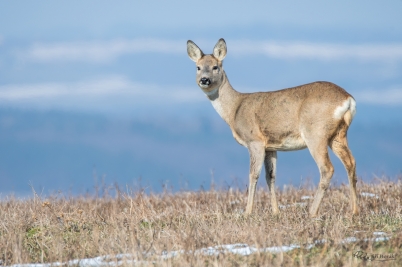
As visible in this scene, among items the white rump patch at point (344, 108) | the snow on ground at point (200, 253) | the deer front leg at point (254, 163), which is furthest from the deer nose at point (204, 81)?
the snow on ground at point (200, 253)

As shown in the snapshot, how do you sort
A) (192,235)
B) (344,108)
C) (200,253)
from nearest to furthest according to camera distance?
(200,253) → (192,235) → (344,108)

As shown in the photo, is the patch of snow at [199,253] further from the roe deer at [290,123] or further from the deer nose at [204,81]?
the deer nose at [204,81]

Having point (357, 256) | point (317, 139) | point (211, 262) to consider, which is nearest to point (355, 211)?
point (317, 139)

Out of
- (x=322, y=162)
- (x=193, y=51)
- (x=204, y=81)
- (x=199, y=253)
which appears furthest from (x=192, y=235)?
(x=193, y=51)

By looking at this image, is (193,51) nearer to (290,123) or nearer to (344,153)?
(290,123)

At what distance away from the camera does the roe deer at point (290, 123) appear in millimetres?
9906

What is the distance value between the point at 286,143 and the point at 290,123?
36cm

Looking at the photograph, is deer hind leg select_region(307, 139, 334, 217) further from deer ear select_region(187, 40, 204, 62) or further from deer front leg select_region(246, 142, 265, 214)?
deer ear select_region(187, 40, 204, 62)

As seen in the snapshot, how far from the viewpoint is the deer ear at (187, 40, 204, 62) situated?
476 inches

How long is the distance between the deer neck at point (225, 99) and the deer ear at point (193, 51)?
691mm

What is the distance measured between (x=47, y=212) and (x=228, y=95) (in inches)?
155

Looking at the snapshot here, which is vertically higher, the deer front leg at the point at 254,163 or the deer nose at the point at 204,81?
the deer nose at the point at 204,81

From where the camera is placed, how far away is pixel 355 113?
1011cm

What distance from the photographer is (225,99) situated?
1163cm
